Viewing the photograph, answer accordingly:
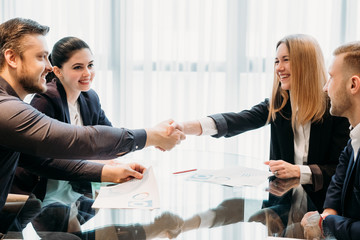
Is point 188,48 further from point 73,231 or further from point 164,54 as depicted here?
point 73,231

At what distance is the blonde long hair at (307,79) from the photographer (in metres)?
2.19

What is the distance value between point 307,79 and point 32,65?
4.80ft

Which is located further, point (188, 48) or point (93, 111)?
point (188, 48)

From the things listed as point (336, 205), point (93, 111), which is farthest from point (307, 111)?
point (93, 111)

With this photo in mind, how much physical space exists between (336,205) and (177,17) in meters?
2.58

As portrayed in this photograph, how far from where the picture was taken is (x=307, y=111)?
2.18m

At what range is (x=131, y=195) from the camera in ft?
5.23

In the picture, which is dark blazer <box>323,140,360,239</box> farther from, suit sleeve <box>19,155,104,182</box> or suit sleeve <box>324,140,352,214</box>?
suit sleeve <box>19,155,104,182</box>

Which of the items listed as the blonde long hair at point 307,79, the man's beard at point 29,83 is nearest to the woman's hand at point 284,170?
the blonde long hair at point 307,79

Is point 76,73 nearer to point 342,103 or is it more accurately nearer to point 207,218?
point 207,218

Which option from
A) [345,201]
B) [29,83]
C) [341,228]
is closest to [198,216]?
[341,228]

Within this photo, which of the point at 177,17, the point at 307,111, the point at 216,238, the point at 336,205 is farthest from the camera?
the point at 177,17

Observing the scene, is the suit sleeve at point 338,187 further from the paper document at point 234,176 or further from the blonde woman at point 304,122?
the paper document at point 234,176

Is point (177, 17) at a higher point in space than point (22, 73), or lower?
higher
